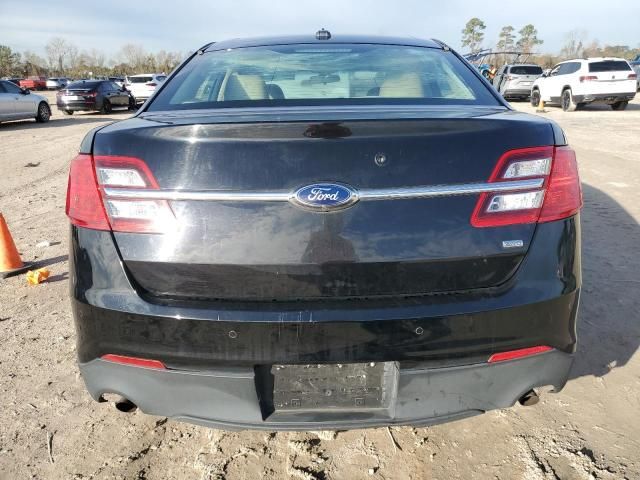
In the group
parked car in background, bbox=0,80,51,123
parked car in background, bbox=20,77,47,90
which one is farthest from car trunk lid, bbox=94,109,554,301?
parked car in background, bbox=20,77,47,90

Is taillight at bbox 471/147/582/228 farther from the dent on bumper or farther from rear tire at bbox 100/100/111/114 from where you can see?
rear tire at bbox 100/100/111/114

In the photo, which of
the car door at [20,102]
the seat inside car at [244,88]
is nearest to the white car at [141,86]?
the car door at [20,102]

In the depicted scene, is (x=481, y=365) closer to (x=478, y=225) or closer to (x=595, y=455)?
(x=478, y=225)

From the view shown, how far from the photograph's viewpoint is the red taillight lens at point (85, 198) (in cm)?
166

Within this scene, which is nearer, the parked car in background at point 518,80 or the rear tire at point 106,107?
the rear tire at point 106,107

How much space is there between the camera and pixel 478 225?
5.19 ft

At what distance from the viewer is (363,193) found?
60.3 inches

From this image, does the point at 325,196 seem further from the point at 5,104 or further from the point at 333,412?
the point at 5,104

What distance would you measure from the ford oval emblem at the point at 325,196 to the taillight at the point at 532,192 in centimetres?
41

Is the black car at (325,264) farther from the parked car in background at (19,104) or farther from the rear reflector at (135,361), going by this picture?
the parked car in background at (19,104)

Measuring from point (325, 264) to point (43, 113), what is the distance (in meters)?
19.1

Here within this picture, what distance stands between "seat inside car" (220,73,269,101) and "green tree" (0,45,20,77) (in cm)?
8427

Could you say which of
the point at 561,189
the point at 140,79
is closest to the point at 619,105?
the point at 561,189

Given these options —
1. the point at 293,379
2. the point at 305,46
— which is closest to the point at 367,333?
the point at 293,379
